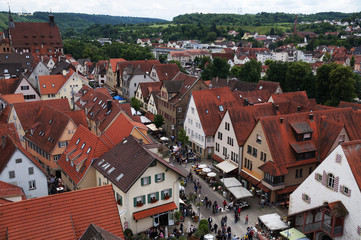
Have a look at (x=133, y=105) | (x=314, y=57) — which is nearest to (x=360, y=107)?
(x=133, y=105)

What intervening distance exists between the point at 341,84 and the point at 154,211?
68.3 meters

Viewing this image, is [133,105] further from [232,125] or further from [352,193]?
[352,193]

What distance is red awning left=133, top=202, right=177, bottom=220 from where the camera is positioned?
34.7 meters

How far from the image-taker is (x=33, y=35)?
494 ft

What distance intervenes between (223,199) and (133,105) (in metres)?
47.0

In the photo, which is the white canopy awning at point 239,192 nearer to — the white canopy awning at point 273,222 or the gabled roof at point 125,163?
the white canopy awning at point 273,222

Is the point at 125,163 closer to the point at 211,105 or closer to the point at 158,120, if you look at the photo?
the point at 211,105

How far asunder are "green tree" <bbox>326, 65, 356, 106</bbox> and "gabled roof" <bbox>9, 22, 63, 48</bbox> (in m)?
124

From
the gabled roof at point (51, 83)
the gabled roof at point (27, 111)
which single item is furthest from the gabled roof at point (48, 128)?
the gabled roof at point (51, 83)

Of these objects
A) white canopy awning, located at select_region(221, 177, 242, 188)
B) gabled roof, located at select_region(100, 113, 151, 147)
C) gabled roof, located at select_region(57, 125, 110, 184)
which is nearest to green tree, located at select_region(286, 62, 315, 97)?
white canopy awning, located at select_region(221, 177, 242, 188)

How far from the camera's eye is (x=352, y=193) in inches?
1184

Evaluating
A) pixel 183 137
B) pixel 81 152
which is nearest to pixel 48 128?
pixel 81 152

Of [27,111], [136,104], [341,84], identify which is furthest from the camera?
[136,104]

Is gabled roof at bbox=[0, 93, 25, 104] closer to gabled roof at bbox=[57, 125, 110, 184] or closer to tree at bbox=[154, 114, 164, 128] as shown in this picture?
gabled roof at bbox=[57, 125, 110, 184]
